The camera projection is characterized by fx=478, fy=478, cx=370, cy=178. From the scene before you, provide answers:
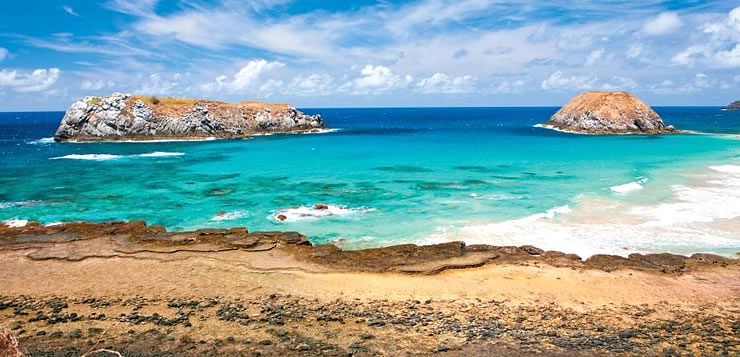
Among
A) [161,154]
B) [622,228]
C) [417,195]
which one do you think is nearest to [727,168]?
[622,228]

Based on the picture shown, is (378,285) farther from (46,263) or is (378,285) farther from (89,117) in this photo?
(89,117)

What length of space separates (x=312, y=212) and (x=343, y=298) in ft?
50.6

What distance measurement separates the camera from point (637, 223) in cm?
2856

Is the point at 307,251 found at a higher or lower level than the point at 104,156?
lower

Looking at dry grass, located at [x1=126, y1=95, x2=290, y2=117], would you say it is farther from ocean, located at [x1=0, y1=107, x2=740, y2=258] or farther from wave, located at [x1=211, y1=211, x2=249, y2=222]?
wave, located at [x1=211, y1=211, x2=249, y2=222]

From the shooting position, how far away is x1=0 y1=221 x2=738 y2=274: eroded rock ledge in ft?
67.9

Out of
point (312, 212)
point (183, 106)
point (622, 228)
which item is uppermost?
point (183, 106)

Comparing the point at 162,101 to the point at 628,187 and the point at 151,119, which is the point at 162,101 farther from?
the point at 628,187

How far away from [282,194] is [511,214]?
17947 mm

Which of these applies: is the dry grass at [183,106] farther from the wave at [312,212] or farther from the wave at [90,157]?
the wave at [312,212]

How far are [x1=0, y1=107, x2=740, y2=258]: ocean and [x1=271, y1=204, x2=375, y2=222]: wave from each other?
14 cm

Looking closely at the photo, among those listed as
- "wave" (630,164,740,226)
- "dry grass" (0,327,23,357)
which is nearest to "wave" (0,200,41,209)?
"dry grass" (0,327,23,357)

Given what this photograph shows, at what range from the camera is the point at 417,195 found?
1483 inches

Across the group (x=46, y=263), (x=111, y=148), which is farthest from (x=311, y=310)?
(x=111, y=148)
